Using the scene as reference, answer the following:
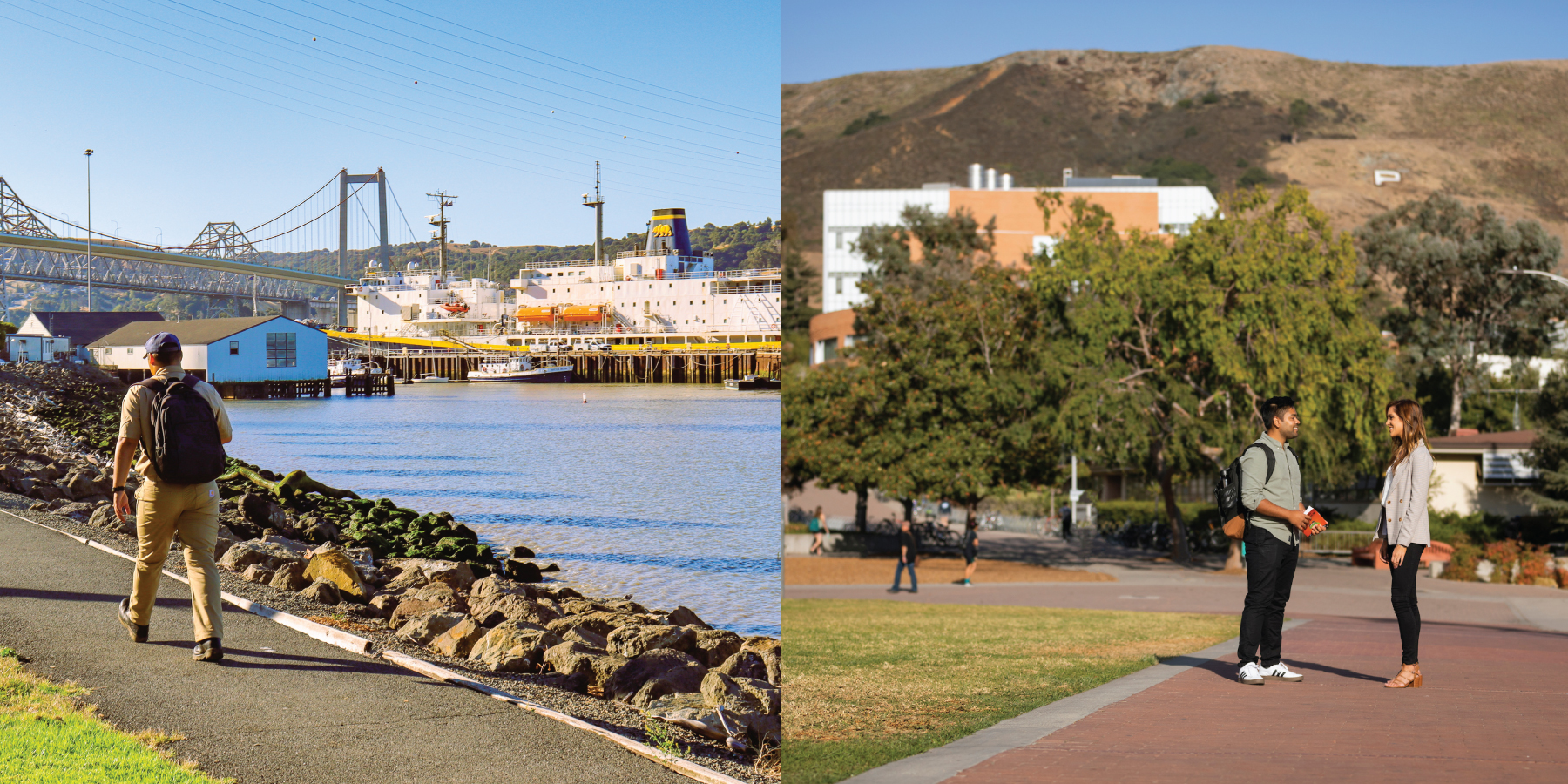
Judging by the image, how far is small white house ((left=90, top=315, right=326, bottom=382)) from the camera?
23.6 ft

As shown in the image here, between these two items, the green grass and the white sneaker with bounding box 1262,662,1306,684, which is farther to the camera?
the white sneaker with bounding box 1262,662,1306,684

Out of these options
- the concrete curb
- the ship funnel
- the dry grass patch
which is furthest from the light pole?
the dry grass patch

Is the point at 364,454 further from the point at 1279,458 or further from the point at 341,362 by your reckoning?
the point at 1279,458

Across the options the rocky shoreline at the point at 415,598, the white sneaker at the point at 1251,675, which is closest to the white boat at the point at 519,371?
the rocky shoreline at the point at 415,598

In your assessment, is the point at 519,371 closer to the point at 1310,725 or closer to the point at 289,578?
the point at 289,578

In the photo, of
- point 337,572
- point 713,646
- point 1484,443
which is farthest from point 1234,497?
point 1484,443

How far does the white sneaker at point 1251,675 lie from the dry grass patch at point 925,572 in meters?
14.2

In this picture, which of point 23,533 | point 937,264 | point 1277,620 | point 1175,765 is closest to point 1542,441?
point 1277,620

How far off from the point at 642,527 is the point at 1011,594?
9811 millimetres

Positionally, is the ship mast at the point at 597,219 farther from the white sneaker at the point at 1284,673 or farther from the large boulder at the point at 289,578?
the white sneaker at the point at 1284,673

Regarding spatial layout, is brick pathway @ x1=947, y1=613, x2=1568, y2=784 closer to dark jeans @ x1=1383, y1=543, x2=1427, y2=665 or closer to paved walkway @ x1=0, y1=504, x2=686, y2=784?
dark jeans @ x1=1383, y1=543, x2=1427, y2=665

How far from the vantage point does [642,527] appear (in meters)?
11.1

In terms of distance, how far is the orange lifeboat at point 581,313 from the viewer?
8.53m

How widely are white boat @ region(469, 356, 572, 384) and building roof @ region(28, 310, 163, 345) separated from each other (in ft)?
7.41
